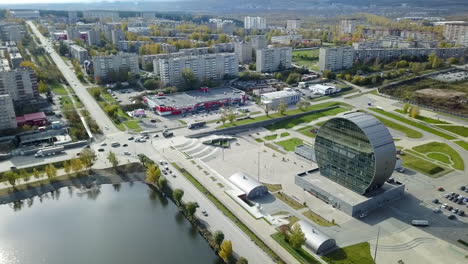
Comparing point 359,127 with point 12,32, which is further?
point 12,32

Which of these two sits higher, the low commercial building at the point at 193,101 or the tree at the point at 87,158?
the low commercial building at the point at 193,101

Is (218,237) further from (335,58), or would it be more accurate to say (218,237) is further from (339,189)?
(335,58)

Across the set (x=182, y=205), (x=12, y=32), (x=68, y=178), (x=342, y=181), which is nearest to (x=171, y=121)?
(x=68, y=178)

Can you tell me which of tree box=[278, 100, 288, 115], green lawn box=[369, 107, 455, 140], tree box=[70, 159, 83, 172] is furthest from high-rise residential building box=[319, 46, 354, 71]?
tree box=[70, 159, 83, 172]

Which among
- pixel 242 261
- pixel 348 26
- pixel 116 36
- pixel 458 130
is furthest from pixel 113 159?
pixel 348 26

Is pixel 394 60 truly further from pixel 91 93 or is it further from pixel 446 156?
pixel 91 93

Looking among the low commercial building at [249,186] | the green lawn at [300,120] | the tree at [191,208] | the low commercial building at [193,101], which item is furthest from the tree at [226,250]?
the low commercial building at [193,101]

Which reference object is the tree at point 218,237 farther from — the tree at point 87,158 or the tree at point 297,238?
the tree at point 87,158
